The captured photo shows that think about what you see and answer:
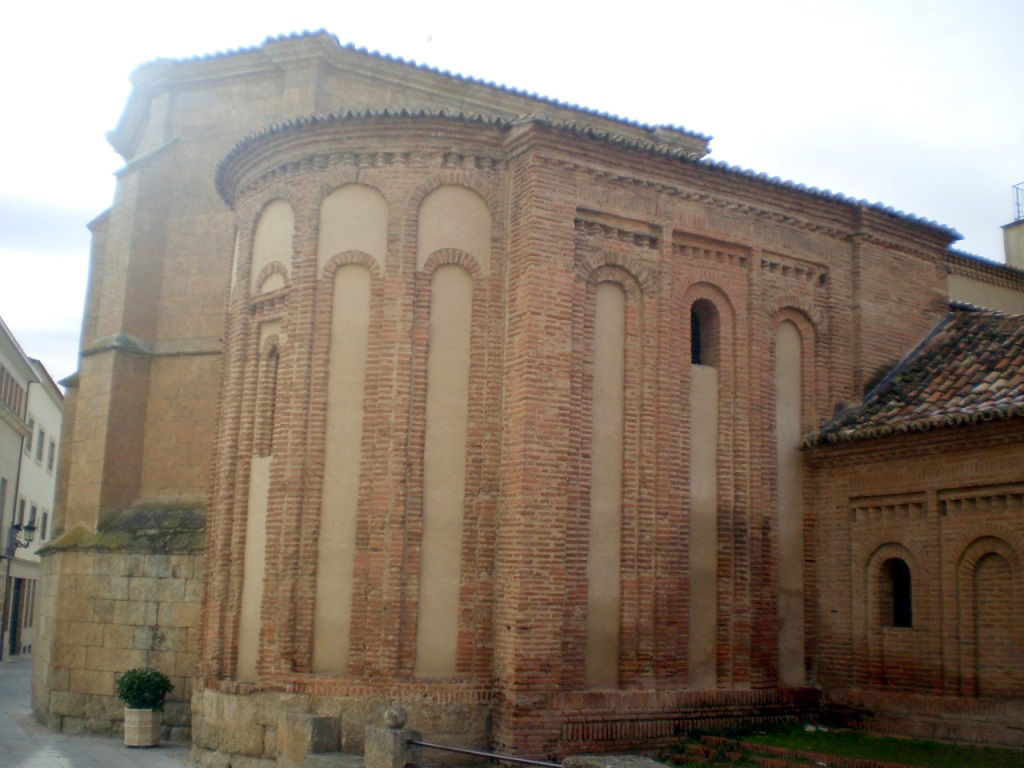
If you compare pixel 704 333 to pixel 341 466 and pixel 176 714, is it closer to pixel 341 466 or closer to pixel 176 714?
pixel 341 466

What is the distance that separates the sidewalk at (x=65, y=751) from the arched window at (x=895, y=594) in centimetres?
903

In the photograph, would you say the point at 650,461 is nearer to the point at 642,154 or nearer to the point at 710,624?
the point at 710,624

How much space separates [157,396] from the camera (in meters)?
17.6

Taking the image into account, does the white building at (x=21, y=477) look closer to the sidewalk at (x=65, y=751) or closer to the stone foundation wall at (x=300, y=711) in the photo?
the sidewalk at (x=65, y=751)

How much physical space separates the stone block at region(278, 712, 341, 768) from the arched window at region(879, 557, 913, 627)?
22.1 feet

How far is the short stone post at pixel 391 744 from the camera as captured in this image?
32.7ft

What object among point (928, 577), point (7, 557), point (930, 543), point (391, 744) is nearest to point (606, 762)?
point (391, 744)

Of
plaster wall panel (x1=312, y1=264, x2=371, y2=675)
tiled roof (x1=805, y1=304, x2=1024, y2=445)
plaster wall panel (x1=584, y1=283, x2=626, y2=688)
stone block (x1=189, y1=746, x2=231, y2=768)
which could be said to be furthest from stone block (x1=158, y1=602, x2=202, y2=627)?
tiled roof (x1=805, y1=304, x2=1024, y2=445)

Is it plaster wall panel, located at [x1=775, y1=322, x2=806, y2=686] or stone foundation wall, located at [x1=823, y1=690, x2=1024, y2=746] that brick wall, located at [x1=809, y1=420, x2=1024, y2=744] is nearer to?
stone foundation wall, located at [x1=823, y1=690, x2=1024, y2=746]

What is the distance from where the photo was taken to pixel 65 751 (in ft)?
47.6

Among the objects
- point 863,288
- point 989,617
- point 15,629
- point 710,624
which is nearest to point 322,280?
point 710,624

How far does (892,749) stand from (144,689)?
10.2 metres

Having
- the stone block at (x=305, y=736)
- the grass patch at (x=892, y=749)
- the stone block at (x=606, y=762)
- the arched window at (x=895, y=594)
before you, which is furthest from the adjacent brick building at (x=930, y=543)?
the stone block at (x=305, y=736)

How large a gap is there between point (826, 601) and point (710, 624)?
183 cm
